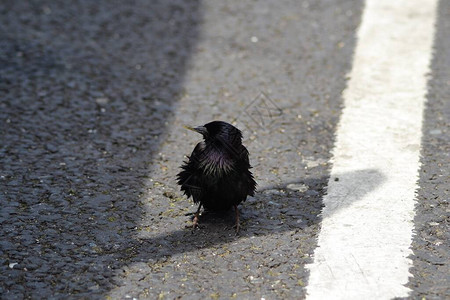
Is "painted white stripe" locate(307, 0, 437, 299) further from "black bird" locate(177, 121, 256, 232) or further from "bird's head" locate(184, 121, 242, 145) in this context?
"bird's head" locate(184, 121, 242, 145)

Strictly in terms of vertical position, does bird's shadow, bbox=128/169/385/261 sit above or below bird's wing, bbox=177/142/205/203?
below

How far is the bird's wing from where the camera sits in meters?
4.12

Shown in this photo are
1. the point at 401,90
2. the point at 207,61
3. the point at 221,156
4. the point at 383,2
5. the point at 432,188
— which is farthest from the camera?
the point at 383,2

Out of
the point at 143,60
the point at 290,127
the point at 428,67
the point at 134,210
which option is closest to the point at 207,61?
the point at 143,60

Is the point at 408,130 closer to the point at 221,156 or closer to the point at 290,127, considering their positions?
the point at 290,127

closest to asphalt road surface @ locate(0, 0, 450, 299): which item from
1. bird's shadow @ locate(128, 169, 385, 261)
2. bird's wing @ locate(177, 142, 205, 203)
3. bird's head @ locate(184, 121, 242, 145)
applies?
bird's shadow @ locate(128, 169, 385, 261)

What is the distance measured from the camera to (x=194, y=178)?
414 cm

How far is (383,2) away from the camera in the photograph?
23.5 feet

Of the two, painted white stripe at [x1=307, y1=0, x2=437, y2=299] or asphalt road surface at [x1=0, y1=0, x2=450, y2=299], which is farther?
asphalt road surface at [x1=0, y1=0, x2=450, y2=299]

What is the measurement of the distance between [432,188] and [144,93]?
7.98 ft

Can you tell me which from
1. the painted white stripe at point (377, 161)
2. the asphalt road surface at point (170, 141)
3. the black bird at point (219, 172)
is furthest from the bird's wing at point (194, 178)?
the painted white stripe at point (377, 161)

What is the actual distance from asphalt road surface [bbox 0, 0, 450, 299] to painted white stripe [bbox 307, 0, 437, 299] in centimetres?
6

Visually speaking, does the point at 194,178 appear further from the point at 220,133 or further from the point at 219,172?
the point at 220,133

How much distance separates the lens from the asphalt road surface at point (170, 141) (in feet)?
12.2
